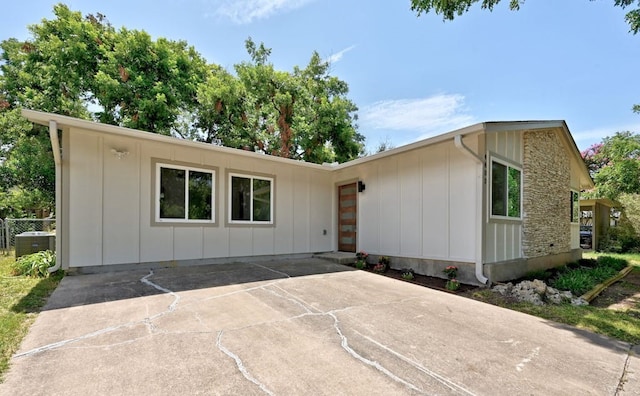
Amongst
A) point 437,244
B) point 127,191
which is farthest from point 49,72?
point 437,244

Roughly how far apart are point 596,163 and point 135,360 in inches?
1148

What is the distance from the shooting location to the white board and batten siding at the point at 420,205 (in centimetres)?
572

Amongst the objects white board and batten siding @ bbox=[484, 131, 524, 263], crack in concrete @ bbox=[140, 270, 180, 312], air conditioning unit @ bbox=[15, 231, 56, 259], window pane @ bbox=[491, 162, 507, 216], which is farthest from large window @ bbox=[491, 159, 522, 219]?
air conditioning unit @ bbox=[15, 231, 56, 259]

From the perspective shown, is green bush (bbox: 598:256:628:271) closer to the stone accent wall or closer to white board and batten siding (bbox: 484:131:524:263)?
the stone accent wall

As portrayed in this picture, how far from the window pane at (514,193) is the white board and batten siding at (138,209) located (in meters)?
4.99

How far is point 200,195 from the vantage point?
6.55 metres

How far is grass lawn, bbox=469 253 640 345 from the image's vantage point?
11.5ft

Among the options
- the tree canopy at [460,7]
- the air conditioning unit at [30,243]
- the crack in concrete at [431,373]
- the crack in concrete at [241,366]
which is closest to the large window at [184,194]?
the air conditioning unit at [30,243]

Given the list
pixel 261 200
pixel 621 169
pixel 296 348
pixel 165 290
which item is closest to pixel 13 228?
pixel 261 200

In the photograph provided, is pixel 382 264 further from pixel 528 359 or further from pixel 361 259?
pixel 528 359

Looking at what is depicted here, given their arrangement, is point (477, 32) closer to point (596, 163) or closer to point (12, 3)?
point (12, 3)

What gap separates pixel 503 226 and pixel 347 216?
3.83 m

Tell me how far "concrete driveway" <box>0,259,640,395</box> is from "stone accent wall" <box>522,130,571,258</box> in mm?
3809

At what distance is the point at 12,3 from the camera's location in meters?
9.46
